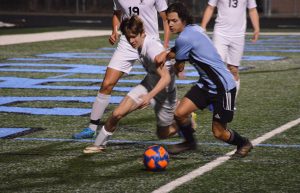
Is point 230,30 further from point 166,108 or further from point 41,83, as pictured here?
point 41,83

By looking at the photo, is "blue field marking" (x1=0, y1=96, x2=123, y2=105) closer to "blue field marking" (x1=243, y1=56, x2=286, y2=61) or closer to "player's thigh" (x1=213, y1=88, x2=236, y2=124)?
"player's thigh" (x1=213, y1=88, x2=236, y2=124)

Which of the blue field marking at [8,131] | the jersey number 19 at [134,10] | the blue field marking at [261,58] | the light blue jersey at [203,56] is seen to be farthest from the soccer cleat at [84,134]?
the blue field marking at [261,58]

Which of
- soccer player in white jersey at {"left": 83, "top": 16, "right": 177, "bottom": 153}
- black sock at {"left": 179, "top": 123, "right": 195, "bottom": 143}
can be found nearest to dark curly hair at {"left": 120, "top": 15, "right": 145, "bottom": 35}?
soccer player in white jersey at {"left": 83, "top": 16, "right": 177, "bottom": 153}

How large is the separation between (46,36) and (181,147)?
64.7 feet

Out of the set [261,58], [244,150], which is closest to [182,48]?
[244,150]

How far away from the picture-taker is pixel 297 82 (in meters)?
14.8

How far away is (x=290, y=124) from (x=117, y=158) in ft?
8.81

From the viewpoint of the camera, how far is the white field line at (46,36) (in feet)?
84.0

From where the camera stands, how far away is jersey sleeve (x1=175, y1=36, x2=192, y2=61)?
798cm

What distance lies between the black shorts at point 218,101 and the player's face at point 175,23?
618 millimetres

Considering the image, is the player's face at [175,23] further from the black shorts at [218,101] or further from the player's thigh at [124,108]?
the player's thigh at [124,108]

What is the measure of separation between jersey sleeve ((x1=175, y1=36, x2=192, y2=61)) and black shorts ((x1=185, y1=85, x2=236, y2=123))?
380 millimetres

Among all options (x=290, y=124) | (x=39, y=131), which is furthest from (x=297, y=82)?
(x=39, y=131)

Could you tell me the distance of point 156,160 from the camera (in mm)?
7641
